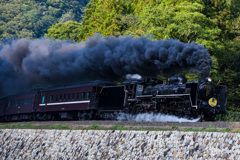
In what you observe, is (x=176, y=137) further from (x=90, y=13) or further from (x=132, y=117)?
(x=90, y=13)

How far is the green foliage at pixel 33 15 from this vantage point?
101 metres

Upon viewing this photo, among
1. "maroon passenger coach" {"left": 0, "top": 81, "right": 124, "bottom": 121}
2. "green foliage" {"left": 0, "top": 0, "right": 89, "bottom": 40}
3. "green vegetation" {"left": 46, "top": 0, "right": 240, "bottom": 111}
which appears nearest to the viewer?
"maroon passenger coach" {"left": 0, "top": 81, "right": 124, "bottom": 121}

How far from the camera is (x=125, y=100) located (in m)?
25.2

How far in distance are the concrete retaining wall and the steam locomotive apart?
6600 millimetres

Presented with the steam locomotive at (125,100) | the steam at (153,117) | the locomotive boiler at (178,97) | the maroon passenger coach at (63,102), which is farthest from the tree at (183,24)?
the steam at (153,117)

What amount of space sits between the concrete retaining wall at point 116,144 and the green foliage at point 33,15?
78.2m

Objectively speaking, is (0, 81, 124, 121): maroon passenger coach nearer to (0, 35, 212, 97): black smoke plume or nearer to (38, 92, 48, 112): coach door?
(38, 92, 48, 112): coach door

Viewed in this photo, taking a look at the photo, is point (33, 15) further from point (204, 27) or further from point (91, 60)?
point (91, 60)

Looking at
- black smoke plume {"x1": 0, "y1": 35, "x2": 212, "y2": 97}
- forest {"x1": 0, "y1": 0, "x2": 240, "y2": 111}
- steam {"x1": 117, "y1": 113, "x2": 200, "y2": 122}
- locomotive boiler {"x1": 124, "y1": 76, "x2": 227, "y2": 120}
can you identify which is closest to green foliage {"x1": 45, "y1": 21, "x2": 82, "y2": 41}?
forest {"x1": 0, "y1": 0, "x2": 240, "y2": 111}

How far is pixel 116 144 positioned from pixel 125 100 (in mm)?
9947

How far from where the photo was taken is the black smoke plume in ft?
75.6

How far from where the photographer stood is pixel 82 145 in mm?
17078

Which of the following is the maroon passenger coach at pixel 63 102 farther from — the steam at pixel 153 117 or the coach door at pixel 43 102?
the steam at pixel 153 117

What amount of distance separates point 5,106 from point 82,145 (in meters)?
26.5
